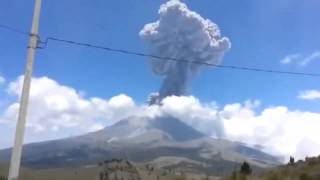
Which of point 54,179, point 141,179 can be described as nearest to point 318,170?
point 141,179

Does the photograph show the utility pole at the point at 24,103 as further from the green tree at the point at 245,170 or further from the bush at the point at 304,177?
the green tree at the point at 245,170

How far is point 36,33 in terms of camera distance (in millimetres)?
13000

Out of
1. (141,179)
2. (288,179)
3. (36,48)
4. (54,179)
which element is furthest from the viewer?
(54,179)

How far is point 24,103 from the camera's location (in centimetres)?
1238

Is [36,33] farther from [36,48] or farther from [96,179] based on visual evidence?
[96,179]

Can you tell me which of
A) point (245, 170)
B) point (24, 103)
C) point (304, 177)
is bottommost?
point (304, 177)

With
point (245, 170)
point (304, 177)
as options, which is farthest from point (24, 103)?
point (245, 170)

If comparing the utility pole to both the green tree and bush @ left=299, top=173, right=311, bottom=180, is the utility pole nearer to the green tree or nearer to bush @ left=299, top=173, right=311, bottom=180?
bush @ left=299, top=173, right=311, bottom=180

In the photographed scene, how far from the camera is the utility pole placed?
471 inches

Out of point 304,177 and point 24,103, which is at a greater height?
point 24,103

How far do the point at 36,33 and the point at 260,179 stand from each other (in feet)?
38.1

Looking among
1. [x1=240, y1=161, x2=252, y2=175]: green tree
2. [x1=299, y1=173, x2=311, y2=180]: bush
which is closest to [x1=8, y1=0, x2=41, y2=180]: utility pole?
[x1=299, y1=173, x2=311, y2=180]: bush

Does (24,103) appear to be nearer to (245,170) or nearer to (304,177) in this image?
(304,177)

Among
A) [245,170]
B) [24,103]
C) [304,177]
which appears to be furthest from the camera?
[245,170]
